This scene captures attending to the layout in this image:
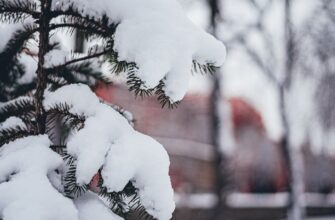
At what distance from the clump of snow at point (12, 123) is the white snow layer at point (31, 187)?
246 millimetres

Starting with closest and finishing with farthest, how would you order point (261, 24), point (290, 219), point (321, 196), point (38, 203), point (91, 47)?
point (38, 203), point (91, 47), point (290, 219), point (261, 24), point (321, 196)

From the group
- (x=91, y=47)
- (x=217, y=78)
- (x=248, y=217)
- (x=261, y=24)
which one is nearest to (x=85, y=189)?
(x=91, y=47)

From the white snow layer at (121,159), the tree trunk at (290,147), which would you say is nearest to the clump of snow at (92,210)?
the white snow layer at (121,159)

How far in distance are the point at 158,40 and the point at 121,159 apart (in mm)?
416

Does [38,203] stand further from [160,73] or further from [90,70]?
[90,70]

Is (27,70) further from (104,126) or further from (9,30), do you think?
(104,126)

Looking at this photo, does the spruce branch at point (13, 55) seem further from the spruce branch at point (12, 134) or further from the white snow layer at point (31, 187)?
the white snow layer at point (31, 187)

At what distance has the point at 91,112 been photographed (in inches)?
66.3

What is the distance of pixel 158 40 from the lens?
1.61 metres

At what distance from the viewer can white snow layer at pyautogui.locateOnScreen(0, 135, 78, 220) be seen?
1.40m

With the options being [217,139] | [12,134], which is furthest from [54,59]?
[217,139]

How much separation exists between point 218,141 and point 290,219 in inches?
76.7

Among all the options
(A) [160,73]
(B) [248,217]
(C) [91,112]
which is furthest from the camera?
(B) [248,217]

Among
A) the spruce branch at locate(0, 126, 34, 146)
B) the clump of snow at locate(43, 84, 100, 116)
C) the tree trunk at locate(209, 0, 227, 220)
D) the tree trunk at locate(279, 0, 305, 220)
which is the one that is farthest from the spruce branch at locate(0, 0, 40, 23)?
the tree trunk at locate(279, 0, 305, 220)
